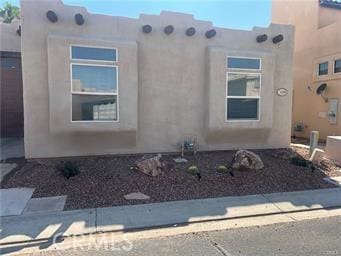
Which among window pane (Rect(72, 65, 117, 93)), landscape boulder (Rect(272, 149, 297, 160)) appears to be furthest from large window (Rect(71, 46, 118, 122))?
landscape boulder (Rect(272, 149, 297, 160))

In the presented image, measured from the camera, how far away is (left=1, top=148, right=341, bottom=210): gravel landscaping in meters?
5.95

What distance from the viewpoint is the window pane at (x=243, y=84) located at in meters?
9.00

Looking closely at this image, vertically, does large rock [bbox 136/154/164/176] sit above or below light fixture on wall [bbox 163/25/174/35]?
below

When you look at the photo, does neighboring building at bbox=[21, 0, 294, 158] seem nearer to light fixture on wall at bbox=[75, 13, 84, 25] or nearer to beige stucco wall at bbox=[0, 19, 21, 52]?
light fixture on wall at bbox=[75, 13, 84, 25]

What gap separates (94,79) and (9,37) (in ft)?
22.7

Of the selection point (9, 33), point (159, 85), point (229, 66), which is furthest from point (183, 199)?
point (9, 33)

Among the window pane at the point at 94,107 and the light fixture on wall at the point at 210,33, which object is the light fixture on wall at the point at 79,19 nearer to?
the window pane at the point at 94,107

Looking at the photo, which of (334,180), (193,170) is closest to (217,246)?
(193,170)

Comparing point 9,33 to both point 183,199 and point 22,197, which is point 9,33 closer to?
point 22,197

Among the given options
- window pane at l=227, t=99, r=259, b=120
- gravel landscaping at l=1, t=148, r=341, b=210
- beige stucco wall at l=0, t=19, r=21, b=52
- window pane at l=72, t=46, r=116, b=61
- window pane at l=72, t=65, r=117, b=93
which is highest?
beige stucco wall at l=0, t=19, r=21, b=52

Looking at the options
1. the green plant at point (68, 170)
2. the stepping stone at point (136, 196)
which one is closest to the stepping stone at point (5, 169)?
the green plant at point (68, 170)

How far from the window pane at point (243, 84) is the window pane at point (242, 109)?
0.75 feet

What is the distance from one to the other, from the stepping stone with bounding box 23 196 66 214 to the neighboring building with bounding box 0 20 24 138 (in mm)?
7901

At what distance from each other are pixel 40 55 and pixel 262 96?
6800mm
